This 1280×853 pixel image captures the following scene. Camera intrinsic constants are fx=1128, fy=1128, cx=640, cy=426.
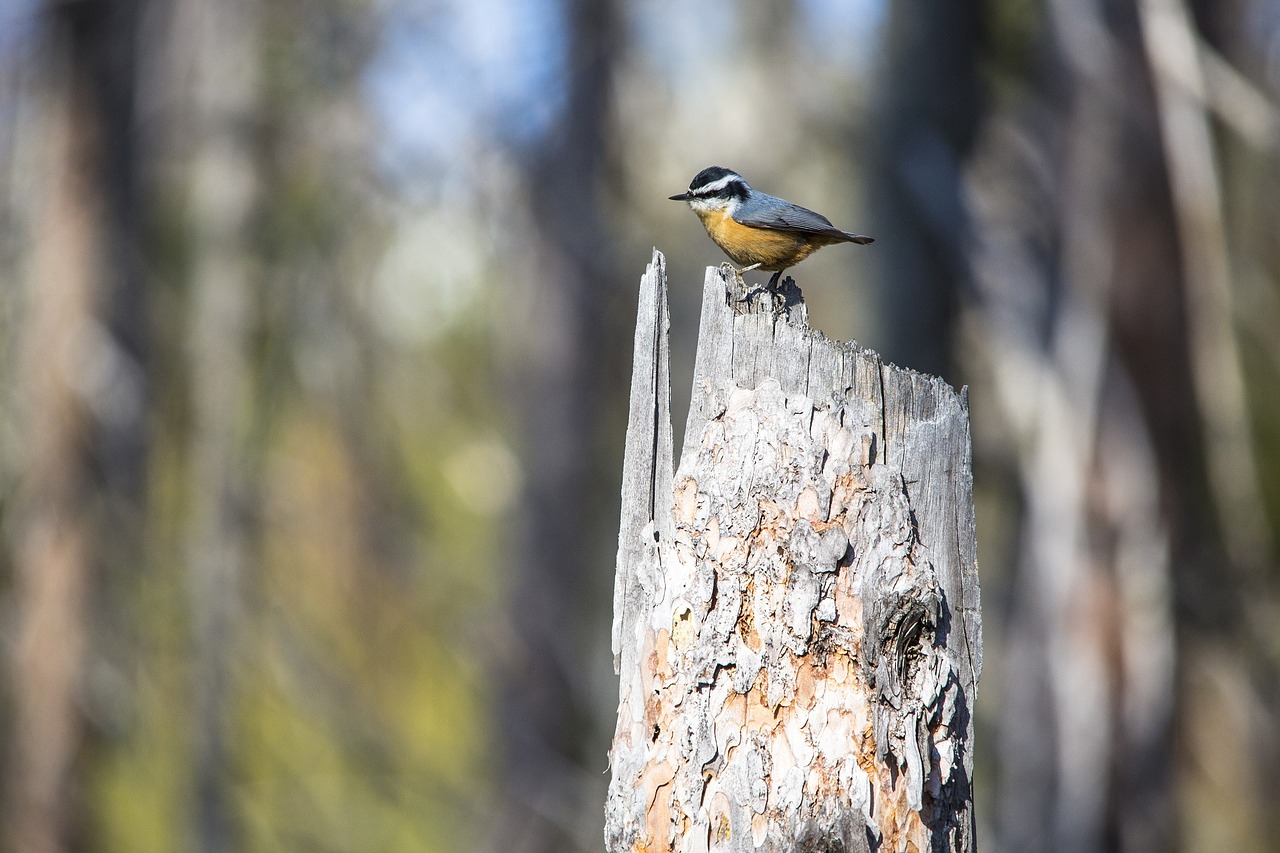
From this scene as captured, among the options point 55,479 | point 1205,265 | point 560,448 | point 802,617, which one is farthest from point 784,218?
point 55,479

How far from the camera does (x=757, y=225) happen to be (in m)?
3.15

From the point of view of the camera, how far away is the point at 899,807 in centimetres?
183

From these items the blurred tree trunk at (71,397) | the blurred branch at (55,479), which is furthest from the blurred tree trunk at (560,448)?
the blurred branch at (55,479)

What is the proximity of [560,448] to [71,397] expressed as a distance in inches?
112

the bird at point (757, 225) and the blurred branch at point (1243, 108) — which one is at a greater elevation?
the blurred branch at point (1243, 108)

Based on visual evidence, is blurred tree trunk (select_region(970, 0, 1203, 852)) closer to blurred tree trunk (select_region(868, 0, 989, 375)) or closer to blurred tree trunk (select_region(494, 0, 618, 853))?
blurred tree trunk (select_region(868, 0, 989, 375))

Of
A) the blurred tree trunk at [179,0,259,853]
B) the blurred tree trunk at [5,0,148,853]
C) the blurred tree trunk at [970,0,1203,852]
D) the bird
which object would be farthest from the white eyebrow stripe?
the blurred tree trunk at [5,0,148,853]

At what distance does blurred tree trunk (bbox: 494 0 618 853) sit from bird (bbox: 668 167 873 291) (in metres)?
3.31

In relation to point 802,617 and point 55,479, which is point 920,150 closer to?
point 802,617

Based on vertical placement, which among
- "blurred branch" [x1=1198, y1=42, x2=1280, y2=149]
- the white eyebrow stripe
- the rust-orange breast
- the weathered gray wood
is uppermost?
"blurred branch" [x1=1198, y1=42, x2=1280, y2=149]

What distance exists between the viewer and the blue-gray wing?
305cm

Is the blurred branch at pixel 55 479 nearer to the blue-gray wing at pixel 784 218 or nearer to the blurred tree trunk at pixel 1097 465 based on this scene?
the blue-gray wing at pixel 784 218

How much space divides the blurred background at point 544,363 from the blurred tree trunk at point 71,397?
0.02 meters

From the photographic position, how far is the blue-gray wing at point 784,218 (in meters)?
3.05
